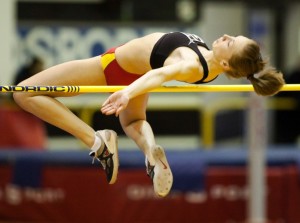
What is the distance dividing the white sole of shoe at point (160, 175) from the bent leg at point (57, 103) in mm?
430

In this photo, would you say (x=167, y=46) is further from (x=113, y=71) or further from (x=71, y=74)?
(x=71, y=74)

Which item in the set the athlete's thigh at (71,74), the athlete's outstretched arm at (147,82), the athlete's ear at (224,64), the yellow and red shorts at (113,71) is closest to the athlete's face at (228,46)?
A: the athlete's ear at (224,64)

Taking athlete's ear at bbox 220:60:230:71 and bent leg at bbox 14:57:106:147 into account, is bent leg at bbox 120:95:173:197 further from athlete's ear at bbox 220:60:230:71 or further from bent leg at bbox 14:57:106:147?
athlete's ear at bbox 220:60:230:71

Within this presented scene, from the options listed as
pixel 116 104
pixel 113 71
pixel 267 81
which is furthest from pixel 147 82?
pixel 267 81

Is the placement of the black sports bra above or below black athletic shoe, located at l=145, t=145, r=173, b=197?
above

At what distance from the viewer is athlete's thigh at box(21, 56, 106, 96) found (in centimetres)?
630

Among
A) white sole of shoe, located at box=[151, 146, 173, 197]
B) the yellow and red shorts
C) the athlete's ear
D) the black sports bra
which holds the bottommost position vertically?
white sole of shoe, located at box=[151, 146, 173, 197]

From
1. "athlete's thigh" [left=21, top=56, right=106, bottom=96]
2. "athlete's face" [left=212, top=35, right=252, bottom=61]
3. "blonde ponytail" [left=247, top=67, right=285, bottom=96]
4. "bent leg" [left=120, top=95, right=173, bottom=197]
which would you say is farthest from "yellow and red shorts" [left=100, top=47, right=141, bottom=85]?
"blonde ponytail" [left=247, top=67, right=285, bottom=96]

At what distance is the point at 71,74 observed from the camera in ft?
20.8

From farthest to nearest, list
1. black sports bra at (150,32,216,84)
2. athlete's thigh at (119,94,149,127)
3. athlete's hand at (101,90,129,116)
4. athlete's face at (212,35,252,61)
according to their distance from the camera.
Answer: athlete's thigh at (119,94,149,127) < black sports bra at (150,32,216,84) < athlete's face at (212,35,252,61) < athlete's hand at (101,90,129,116)

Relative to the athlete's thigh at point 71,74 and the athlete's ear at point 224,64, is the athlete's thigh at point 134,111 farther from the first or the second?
the athlete's ear at point 224,64

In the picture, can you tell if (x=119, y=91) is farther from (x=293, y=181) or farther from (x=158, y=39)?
(x=293, y=181)

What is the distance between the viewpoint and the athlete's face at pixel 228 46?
6016mm

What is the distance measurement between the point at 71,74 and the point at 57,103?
0.21 metres
